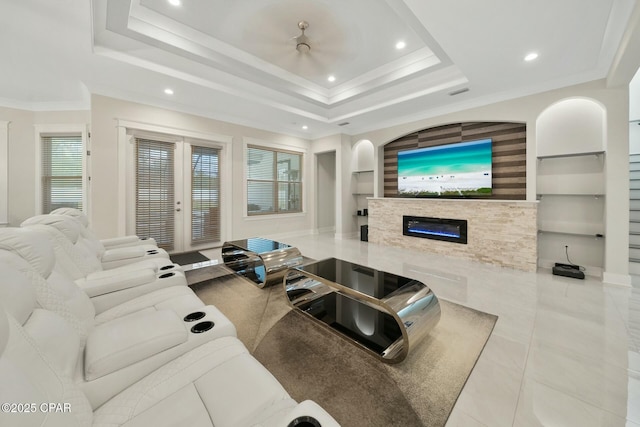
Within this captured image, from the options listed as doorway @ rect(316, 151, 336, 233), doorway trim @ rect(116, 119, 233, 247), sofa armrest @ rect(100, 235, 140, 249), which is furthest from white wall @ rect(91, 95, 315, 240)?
sofa armrest @ rect(100, 235, 140, 249)

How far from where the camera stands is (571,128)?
12.4ft

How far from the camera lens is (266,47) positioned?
3449 mm

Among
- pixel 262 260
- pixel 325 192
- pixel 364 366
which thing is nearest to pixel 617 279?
pixel 364 366

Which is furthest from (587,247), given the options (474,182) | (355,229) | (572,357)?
(355,229)

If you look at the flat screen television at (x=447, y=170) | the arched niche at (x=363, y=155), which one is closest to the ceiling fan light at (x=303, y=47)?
the flat screen television at (x=447, y=170)

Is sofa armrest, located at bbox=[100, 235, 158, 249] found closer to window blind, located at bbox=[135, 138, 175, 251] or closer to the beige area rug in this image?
window blind, located at bbox=[135, 138, 175, 251]

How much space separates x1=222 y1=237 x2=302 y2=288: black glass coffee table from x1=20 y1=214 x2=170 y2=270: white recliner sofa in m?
1.08

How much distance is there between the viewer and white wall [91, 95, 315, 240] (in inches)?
162

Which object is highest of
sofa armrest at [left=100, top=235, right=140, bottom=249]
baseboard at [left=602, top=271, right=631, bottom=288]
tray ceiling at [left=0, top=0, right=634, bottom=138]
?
tray ceiling at [left=0, top=0, right=634, bottom=138]

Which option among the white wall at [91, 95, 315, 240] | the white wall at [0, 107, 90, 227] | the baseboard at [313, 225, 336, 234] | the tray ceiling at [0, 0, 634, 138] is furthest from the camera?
the baseboard at [313, 225, 336, 234]

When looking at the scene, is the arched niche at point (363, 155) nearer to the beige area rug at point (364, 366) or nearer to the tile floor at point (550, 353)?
the tile floor at point (550, 353)

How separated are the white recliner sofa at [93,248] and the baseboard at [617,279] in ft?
18.4

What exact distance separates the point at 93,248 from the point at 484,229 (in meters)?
5.57

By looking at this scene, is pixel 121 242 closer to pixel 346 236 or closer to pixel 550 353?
pixel 550 353
